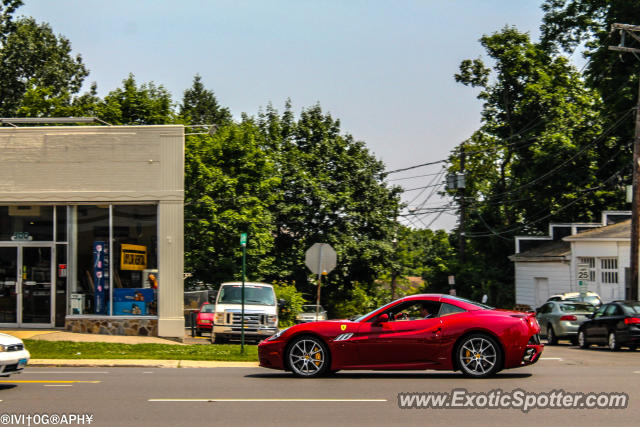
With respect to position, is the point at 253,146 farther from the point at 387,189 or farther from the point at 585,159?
the point at 585,159

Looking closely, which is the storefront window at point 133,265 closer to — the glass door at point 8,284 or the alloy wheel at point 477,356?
the glass door at point 8,284

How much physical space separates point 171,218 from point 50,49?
42113mm

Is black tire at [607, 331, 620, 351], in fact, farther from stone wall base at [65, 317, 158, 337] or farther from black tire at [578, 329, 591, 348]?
stone wall base at [65, 317, 158, 337]

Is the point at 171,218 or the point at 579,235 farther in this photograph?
the point at 579,235

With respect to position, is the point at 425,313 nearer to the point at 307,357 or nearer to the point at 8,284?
the point at 307,357

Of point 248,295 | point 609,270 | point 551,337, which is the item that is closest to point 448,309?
point 248,295

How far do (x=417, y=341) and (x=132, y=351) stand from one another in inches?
380

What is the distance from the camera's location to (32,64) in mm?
60000

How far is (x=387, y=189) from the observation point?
48344 millimetres

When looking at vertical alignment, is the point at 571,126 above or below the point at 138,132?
above

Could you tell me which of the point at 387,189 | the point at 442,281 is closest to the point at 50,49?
the point at 387,189

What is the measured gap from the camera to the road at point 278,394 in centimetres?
988

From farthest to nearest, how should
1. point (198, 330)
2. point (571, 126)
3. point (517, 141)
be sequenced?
1. point (517, 141)
2. point (571, 126)
3. point (198, 330)

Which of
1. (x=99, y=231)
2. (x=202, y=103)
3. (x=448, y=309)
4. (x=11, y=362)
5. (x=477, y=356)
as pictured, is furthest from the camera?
(x=202, y=103)
